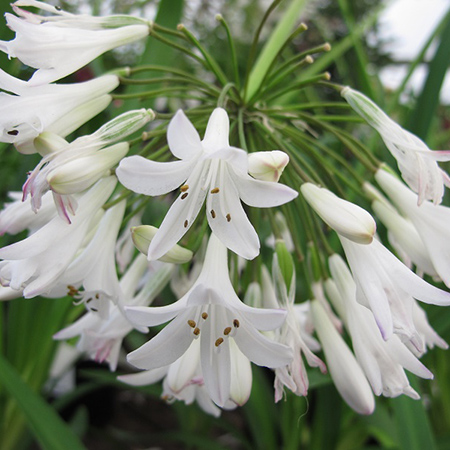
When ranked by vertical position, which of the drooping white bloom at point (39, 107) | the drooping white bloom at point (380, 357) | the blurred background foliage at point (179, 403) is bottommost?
the blurred background foliage at point (179, 403)

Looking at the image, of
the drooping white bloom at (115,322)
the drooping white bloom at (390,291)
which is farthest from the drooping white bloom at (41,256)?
the drooping white bloom at (390,291)

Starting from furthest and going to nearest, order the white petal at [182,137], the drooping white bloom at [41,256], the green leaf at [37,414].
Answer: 1. the green leaf at [37,414]
2. the drooping white bloom at [41,256]
3. the white petal at [182,137]

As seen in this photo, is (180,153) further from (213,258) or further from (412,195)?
(412,195)

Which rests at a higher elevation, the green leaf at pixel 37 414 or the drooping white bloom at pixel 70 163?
the drooping white bloom at pixel 70 163

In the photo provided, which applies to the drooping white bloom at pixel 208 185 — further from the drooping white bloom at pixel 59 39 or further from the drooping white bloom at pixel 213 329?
the drooping white bloom at pixel 59 39

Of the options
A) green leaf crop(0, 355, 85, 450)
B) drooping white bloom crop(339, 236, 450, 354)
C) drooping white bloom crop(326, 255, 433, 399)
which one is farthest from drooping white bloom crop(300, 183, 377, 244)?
green leaf crop(0, 355, 85, 450)

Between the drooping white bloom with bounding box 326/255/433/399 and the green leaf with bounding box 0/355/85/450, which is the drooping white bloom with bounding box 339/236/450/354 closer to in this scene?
the drooping white bloom with bounding box 326/255/433/399

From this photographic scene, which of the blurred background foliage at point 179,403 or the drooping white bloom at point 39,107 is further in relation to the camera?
the blurred background foliage at point 179,403

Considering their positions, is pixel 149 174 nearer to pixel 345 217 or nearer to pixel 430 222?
pixel 345 217

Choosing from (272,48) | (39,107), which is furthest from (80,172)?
(272,48)
